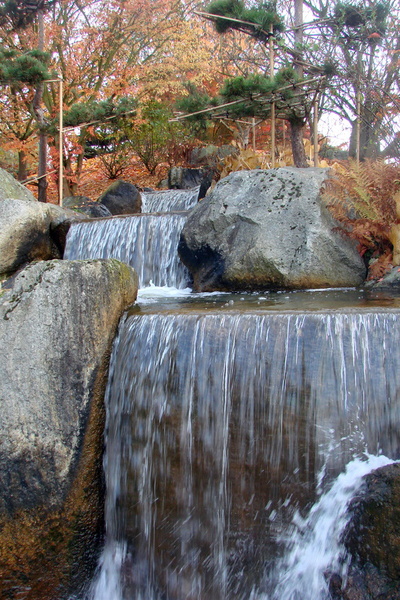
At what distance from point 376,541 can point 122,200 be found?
10.5 m

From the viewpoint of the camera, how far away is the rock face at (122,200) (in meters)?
12.3

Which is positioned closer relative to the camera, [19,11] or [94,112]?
[94,112]

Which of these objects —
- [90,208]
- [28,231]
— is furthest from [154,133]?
[28,231]

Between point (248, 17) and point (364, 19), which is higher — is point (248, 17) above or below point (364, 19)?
below

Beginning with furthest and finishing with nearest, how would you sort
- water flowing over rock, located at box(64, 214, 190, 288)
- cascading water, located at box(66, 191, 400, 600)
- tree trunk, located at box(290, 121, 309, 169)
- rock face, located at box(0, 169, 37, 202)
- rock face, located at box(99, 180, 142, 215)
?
rock face, located at box(99, 180, 142, 215)
tree trunk, located at box(290, 121, 309, 169)
rock face, located at box(0, 169, 37, 202)
water flowing over rock, located at box(64, 214, 190, 288)
cascading water, located at box(66, 191, 400, 600)

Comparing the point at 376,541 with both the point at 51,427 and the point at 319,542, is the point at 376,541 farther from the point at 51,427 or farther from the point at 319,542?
the point at 51,427

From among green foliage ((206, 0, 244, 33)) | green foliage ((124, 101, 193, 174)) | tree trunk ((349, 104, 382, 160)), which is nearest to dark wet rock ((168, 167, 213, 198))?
green foliage ((124, 101, 193, 174))

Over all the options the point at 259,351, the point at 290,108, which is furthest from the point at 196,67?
the point at 259,351

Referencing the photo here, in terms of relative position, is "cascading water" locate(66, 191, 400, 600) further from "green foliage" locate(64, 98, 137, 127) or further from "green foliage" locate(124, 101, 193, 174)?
"green foliage" locate(124, 101, 193, 174)

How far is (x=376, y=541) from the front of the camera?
3059mm

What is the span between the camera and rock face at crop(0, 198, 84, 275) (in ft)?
25.1

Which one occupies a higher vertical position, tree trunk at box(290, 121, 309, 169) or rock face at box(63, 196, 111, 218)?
tree trunk at box(290, 121, 309, 169)

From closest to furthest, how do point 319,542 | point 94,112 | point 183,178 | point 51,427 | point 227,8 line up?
point 319,542
point 51,427
point 227,8
point 94,112
point 183,178

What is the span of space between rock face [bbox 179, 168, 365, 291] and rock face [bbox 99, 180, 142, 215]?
5427mm
